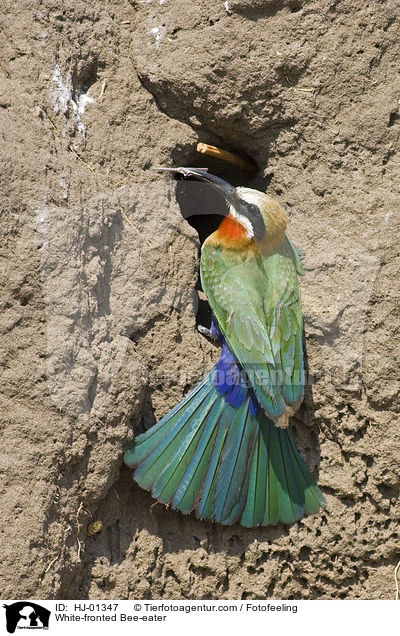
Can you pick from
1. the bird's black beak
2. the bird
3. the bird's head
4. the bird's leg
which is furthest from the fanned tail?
the bird's black beak

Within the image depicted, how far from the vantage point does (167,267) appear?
349 centimetres

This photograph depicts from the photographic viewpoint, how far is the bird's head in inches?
138

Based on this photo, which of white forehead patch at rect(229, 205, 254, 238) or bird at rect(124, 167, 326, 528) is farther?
white forehead patch at rect(229, 205, 254, 238)

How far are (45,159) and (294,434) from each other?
1.61 meters

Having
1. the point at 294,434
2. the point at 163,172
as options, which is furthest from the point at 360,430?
the point at 163,172

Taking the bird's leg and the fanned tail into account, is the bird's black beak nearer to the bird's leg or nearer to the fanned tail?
the bird's leg

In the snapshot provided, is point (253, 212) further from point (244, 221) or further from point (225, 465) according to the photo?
point (225, 465)

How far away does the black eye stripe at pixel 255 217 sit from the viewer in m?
3.52

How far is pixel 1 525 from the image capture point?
9.46 ft

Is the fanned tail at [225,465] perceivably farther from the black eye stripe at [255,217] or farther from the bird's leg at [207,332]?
the black eye stripe at [255,217]
